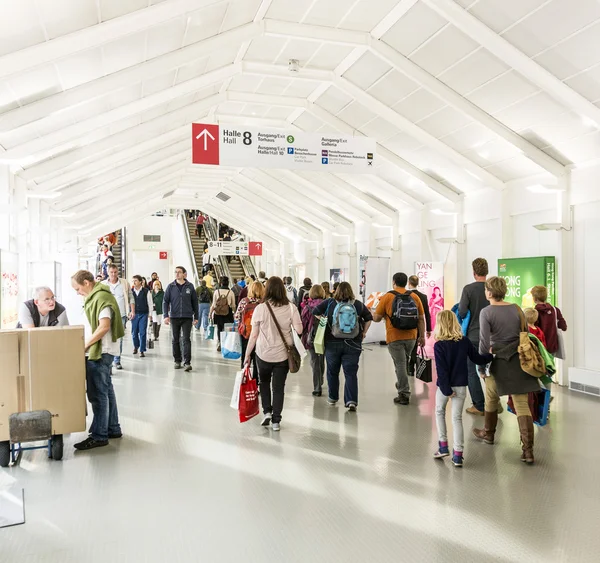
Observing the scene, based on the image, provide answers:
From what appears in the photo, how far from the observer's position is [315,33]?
24.6ft

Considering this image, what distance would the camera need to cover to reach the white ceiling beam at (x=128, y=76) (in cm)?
661

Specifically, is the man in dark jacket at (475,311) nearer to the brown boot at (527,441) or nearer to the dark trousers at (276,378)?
the brown boot at (527,441)

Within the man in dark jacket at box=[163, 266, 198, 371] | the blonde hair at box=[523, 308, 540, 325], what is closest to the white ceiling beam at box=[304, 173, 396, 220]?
the man in dark jacket at box=[163, 266, 198, 371]

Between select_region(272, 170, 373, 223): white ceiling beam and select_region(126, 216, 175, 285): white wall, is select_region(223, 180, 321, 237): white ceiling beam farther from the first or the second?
select_region(126, 216, 175, 285): white wall

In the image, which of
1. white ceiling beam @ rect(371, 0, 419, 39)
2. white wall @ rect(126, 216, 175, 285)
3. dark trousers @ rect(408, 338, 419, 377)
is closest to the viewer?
white ceiling beam @ rect(371, 0, 419, 39)

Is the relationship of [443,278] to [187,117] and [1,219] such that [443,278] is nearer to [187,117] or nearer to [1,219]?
[187,117]

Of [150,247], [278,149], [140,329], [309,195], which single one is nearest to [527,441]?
[278,149]

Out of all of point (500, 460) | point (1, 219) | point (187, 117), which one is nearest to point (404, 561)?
point (500, 460)

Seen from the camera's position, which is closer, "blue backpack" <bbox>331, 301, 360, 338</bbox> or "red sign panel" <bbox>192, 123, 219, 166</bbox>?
"blue backpack" <bbox>331, 301, 360, 338</bbox>

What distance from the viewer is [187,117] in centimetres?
1086

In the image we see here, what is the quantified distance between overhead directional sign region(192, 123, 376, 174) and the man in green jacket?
2.88 meters

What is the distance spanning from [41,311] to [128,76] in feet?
11.0

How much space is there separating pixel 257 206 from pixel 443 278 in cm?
1173

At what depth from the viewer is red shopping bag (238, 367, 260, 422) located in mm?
5309
